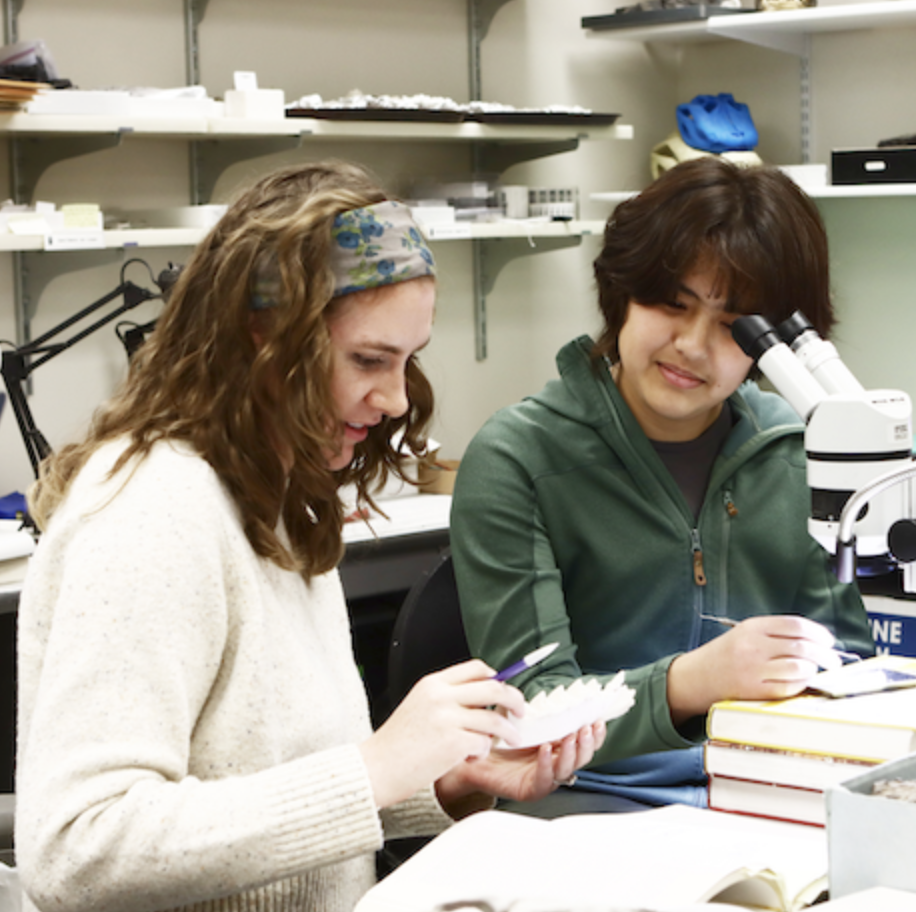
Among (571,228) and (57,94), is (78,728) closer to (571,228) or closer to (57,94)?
(57,94)

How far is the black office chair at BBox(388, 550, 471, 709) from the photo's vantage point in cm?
158

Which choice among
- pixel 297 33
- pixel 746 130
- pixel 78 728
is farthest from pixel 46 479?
pixel 746 130

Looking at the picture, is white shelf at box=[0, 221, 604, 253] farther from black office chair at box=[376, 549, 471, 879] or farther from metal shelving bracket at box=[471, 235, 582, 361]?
black office chair at box=[376, 549, 471, 879]

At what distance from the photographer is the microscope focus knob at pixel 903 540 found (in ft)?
3.48

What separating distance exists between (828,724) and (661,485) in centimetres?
53

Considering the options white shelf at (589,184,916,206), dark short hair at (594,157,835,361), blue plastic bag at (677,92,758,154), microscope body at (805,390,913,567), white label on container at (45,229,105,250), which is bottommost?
microscope body at (805,390,913,567)

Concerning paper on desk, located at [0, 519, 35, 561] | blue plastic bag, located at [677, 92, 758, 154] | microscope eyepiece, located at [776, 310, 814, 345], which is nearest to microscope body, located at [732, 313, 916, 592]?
microscope eyepiece, located at [776, 310, 814, 345]

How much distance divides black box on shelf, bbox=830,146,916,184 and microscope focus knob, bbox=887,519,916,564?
90.0 inches

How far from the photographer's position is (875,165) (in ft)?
10.4

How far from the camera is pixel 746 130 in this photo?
11.6 feet

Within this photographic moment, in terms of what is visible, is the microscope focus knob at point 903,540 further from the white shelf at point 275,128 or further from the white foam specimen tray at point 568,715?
the white shelf at point 275,128

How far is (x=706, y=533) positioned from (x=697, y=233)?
376 mm

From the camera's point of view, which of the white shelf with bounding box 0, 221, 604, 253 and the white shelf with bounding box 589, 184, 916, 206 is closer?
the white shelf with bounding box 0, 221, 604, 253

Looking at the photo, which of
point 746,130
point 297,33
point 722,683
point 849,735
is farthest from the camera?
point 746,130
